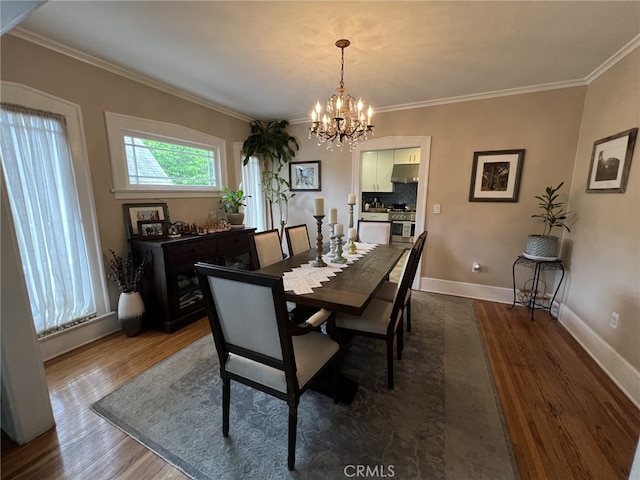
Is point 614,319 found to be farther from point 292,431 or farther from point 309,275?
point 292,431

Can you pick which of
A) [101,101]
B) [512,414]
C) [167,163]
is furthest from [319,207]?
[101,101]

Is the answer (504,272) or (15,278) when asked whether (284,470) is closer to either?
(15,278)

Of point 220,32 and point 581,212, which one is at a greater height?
point 220,32

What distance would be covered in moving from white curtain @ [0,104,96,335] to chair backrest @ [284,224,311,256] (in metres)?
1.85

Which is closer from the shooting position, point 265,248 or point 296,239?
point 265,248

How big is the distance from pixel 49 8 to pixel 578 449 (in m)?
4.06

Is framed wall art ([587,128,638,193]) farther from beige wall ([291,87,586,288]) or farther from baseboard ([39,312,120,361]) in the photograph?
baseboard ([39,312,120,361])

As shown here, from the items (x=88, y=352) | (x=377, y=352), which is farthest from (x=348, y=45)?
(x=88, y=352)

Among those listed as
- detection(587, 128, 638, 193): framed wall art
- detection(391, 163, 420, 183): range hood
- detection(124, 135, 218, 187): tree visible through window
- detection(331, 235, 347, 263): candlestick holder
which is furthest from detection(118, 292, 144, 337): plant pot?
detection(391, 163, 420, 183): range hood

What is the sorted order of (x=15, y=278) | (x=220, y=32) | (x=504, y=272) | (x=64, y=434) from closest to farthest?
(x=15, y=278) → (x=64, y=434) → (x=220, y=32) → (x=504, y=272)

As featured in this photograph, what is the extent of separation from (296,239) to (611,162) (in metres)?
2.90

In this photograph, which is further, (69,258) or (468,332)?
(468,332)

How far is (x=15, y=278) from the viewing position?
1339 millimetres

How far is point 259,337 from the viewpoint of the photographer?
1.24 meters
